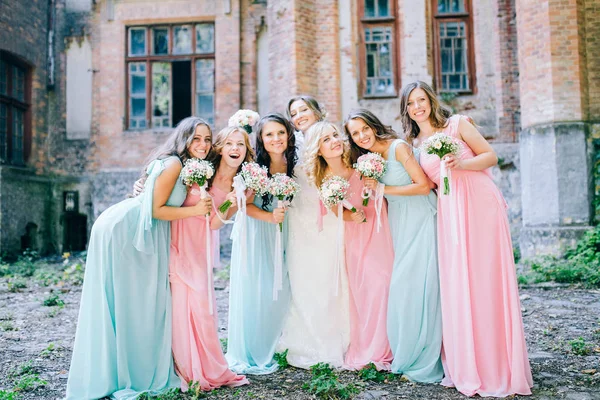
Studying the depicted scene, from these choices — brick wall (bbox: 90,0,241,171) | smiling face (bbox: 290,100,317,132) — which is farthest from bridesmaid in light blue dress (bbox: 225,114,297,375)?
brick wall (bbox: 90,0,241,171)

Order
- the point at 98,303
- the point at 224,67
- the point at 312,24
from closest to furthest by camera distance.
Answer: the point at 98,303 → the point at 312,24 → the point at 224,67

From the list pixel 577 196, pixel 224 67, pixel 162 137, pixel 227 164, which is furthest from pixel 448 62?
pixel 227 164

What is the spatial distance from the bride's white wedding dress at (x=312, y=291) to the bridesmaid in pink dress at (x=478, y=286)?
3.06 feet

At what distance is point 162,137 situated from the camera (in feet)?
42.5

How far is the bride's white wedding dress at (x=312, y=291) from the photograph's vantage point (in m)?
4.23

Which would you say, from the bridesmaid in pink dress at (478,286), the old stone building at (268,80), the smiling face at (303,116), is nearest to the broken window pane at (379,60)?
the old stone building at (268,80)

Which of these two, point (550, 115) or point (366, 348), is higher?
point (550, 115)

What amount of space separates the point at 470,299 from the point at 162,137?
35.6 feet

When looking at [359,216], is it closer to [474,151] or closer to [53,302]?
[474,151]

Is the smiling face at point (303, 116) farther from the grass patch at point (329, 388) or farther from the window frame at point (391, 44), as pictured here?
the window frame at point (391, 44)

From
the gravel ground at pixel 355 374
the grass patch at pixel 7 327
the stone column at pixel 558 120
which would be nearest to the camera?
the gravel ground at pixel 355 374

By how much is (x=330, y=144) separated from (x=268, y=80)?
29.5 feet

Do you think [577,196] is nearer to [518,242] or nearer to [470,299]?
[518,242]

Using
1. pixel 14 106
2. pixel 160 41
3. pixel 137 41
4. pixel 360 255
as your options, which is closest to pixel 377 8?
pixel 160 41
